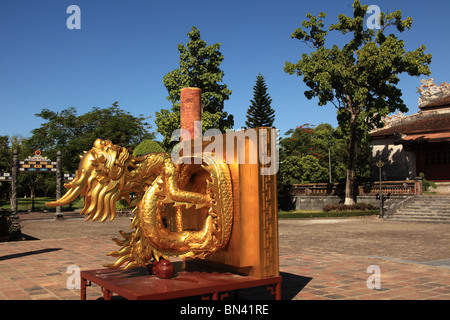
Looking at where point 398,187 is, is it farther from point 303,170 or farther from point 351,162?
point 303,170

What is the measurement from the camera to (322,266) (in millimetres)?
7230

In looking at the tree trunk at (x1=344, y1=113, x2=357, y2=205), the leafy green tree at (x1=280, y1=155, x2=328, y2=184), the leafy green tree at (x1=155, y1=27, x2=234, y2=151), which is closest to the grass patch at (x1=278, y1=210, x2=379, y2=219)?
the tree trunk at (x1=344, y1=113, x2=357, y2=205)

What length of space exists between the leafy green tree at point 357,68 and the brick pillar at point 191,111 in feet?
56.3

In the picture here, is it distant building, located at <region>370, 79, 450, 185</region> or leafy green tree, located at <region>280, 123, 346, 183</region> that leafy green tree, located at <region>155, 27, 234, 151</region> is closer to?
leafy green tree, located at <region>280, 123, 346, 183</region>

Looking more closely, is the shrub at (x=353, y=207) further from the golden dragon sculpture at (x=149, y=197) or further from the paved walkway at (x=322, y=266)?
the golden dragon sculpture at (x=149, y=197)

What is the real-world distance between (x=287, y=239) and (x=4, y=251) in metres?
7.32

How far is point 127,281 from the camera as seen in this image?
4133mm

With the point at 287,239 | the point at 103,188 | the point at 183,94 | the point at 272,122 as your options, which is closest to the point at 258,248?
the point at 103,188

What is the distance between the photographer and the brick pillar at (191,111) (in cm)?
482

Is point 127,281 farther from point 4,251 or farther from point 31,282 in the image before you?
point 4,251

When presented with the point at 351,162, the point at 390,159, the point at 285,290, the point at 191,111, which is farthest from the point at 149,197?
the point at 390,159

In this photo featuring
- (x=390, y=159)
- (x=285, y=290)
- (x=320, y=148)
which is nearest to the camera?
(x=285, y=290)

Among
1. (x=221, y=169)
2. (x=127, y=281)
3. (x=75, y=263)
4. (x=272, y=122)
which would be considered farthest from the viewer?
(x=272, y=122)

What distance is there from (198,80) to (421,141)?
44.1ft
